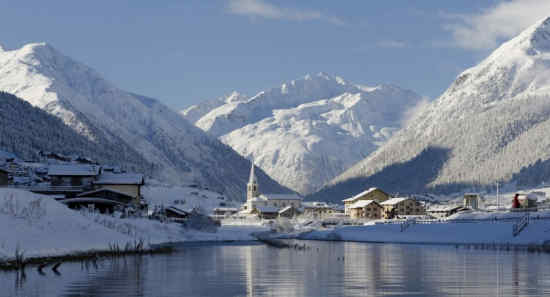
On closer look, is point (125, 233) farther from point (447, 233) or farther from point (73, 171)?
point (73, 171)

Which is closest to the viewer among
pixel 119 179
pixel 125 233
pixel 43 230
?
pixel 43 230

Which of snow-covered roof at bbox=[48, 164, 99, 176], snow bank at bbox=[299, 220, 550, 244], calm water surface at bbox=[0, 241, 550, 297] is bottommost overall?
calm water surface at bbox=[0, 241, 550, 297]

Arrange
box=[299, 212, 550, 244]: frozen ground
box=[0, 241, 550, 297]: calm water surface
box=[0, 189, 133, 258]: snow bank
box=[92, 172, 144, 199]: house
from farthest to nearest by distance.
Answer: box=[92, 172, 144, 199]: house
box=[299, 212, 550, 244]: frozen ground
box=[0, 189, 133, 258]: snow bank
box=[0, 241, 550, 297]: calm water surface

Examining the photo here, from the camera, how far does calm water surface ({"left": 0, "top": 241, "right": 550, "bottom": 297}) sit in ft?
135

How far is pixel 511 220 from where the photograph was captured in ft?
400

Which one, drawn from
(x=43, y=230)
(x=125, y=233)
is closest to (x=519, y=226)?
(x=125, y=233)

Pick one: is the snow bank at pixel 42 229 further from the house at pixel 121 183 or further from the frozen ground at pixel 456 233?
the house at pixel 121 183

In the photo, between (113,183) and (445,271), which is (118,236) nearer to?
(445,271)

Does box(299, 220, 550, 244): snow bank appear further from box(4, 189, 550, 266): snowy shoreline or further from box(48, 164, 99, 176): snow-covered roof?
box(48, 164, 99, 176): snow-covered roof

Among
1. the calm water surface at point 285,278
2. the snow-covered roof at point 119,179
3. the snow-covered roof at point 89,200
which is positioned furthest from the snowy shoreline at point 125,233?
the snow-covered roof at point 119,179

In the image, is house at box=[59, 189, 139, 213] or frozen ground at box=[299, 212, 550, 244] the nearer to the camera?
frozen ground at box=[299, 212, 550, 244]

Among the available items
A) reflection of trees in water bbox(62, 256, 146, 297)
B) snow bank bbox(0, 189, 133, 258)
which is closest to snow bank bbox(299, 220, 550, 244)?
snow bank bbox(0, 189, 133, 258)

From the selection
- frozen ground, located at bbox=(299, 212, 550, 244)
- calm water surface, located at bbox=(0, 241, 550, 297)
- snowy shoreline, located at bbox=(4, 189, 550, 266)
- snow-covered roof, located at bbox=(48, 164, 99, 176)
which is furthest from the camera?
snow-covered roof, located at bbox=(48, 164, 99, 176)

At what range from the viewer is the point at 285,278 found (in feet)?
165
